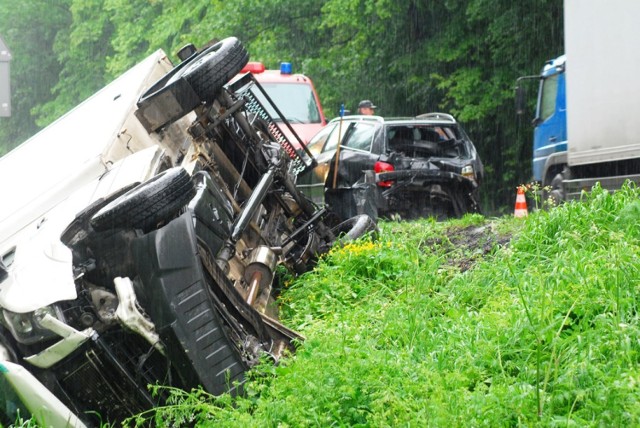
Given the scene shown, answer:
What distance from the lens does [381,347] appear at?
5438 mm

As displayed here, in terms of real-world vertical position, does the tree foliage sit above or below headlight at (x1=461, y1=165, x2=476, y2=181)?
below

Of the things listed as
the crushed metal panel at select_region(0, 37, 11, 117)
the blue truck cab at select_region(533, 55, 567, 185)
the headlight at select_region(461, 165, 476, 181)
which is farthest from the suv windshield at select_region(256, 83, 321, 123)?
the crushed metal panel at select_region(0, 37, 11, 117)

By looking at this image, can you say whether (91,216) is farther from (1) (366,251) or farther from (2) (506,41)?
(2) (506,41)

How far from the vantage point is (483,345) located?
16.0 feet

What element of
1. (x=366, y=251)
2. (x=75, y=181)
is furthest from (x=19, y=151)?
(x=366, y=251)

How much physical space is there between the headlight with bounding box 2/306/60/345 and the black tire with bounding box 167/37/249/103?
262cm

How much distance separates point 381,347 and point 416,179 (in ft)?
25.2

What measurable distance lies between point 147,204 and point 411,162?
8.19 m

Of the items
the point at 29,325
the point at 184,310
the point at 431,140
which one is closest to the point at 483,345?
the point at 184,310

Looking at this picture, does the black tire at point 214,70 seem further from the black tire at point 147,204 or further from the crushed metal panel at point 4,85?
the crushed metal panel at point 4,85

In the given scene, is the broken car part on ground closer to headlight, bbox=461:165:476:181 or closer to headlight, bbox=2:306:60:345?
headlight, bbox=2:306:60:345

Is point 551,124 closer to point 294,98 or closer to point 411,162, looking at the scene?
point 411,162

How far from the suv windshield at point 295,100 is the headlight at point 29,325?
43.0 feet

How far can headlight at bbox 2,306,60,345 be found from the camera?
4699 millimetres
